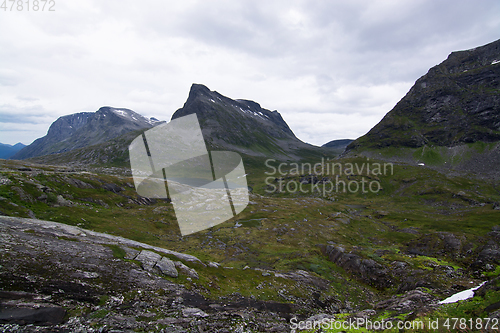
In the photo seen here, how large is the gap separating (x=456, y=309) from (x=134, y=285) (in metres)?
27.7

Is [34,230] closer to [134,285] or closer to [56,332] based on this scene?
[134,285]

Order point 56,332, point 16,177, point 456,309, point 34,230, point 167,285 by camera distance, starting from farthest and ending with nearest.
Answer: point 16,177 < point 34,230 < point 167,285 < point 456,309 < point 56,332

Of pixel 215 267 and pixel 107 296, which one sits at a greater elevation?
pixel 107 296

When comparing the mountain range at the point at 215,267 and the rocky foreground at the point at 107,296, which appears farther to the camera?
the mountain range at the point at 215,267

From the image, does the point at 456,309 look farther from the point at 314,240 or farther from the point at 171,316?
the point at 314,240

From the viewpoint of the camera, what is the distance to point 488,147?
18875 cm

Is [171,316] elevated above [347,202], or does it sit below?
above

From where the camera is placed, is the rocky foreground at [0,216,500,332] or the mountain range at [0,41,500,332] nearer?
the rocky foreground at [0,216,500,332]

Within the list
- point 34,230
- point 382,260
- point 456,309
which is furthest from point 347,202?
point 34,230

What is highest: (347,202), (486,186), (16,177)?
(16,177)

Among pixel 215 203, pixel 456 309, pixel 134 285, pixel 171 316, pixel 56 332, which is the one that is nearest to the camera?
pixel 56 332

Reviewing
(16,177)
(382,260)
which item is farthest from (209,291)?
(16,177)

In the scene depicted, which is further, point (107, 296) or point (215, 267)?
point (215, 267)

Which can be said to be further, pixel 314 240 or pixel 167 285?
pixel 314 240
